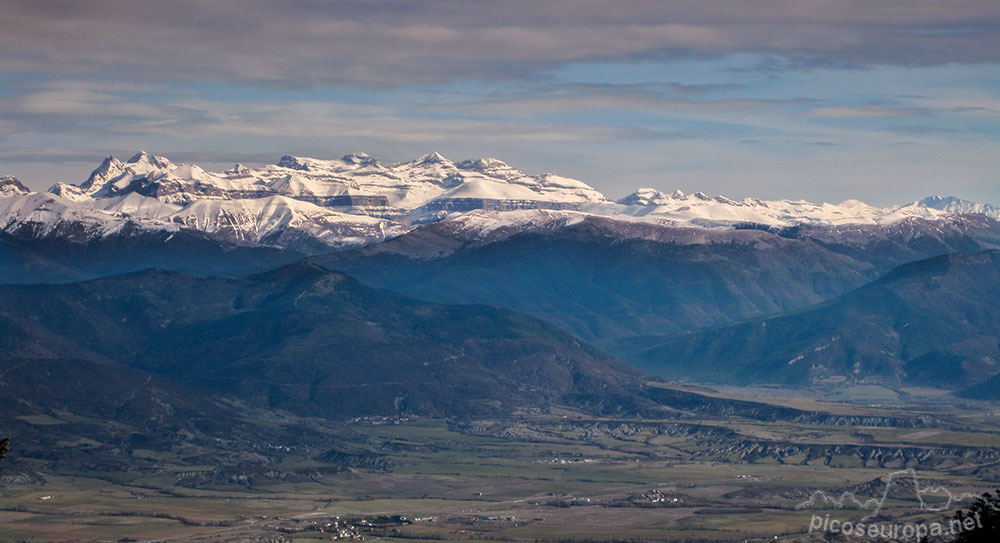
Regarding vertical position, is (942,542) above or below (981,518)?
below

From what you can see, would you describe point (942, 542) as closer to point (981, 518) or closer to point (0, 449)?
point (981, 518)

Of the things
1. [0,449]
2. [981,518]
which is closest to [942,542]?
[981,518]

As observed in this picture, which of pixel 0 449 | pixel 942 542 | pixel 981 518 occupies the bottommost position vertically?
pixel 942 542

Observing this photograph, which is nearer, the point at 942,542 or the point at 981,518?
the point at 981,518

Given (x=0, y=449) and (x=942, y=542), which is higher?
(x=0, y=449)

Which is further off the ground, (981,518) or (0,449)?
(0,449)

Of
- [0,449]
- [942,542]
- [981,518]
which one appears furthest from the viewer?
[942,542]

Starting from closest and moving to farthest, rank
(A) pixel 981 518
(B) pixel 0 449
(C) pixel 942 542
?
(B) pixel 0 449 < (A) pixel 981 518 < (C) pixel 942 542

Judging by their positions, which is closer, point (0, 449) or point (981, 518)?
point (0, 449)
